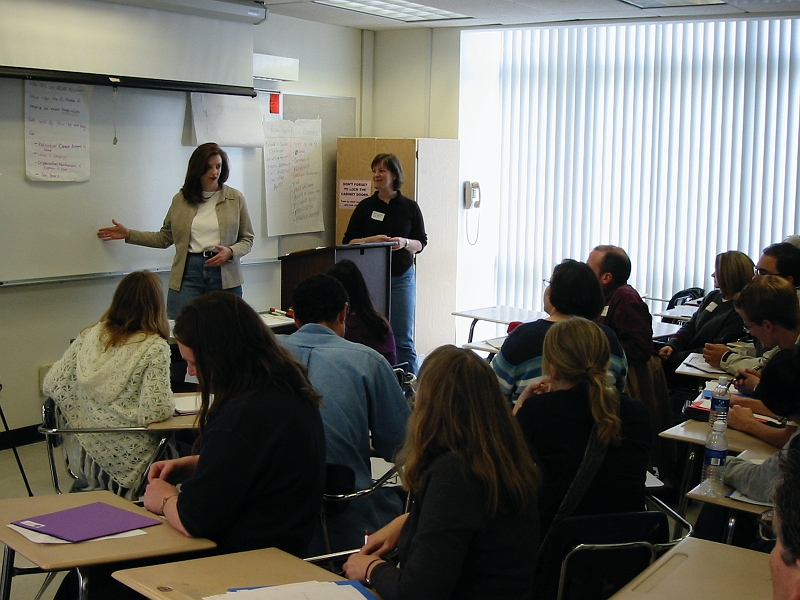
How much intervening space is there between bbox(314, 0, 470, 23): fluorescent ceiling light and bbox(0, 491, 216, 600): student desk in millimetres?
4698

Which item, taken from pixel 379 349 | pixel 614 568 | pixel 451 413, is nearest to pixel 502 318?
pixel 379 349

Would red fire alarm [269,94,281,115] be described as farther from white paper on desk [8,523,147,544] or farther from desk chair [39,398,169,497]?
white paper on desk [8,523,147,544]

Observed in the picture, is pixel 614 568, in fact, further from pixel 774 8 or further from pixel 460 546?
pixel 774 8

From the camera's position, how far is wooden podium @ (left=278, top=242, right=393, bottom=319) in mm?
5414

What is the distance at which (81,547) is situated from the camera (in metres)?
2.13

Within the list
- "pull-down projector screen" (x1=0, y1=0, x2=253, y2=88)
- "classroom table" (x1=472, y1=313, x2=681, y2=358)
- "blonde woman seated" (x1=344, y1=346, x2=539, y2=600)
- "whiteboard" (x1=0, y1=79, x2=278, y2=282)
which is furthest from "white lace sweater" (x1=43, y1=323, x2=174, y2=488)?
"pull-down projector screen" (x1=0, y1=0, x2=253, y2=88)

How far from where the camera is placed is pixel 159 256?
19.4 ft

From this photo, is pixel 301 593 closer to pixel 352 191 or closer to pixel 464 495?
pixel 464 495

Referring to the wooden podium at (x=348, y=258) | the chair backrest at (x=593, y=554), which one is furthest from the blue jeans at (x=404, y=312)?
the chair backrest at (x=593, y=554)

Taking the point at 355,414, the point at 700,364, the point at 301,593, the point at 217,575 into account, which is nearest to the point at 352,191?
the point at 700,364

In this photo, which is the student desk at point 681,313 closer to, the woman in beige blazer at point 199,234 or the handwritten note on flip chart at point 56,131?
the woman in beige blazer at point 199,234

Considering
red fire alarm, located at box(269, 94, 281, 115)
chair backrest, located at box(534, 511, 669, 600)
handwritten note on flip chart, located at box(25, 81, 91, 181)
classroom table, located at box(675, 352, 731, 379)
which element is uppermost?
red fire alarm, located at box(269, 94, 281, 115)

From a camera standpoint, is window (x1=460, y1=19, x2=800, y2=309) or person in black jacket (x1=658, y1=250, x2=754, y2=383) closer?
person in black jacket (x1=658, y1=250, x2=754, y2=383)

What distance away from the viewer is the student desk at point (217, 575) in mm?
1878
